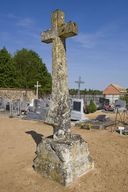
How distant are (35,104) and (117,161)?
1304 cm

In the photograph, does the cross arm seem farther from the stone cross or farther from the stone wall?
the stone wall

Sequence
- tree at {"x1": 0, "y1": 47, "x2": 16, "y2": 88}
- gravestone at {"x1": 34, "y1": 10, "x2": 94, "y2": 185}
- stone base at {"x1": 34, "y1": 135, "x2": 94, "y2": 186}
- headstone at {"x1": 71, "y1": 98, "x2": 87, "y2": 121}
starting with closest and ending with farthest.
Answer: stone base at {"x1": 34, "y1": 135, "x2": 94, "y2": 186}
gravestone at {"x1": 34, "y1": 10, "x2": 94, "y2": 185}
headstone at {"x1": 71, "y1": 98, "x2": 87, "y2": 121}
tree at {"x1": 0, "y1": 47, "x2": 16, "y2": 88}

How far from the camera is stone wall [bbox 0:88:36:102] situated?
32.0m

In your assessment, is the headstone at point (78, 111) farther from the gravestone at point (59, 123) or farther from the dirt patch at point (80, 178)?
the gravestone at point (59, 123)

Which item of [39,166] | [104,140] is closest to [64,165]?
[39,166]

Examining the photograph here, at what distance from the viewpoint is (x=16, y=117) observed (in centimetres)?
1834

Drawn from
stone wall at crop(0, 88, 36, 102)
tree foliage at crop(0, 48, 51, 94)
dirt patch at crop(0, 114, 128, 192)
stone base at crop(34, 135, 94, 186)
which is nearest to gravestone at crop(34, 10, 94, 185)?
stone base at crop(34, 135, 94, 186)

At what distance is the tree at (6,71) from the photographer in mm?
41938

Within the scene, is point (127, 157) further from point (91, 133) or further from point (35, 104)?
point (35, 104)

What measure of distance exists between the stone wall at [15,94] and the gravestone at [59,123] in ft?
84.2

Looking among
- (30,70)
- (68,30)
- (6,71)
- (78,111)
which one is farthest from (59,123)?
(30,70)

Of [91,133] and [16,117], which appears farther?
[16,117]

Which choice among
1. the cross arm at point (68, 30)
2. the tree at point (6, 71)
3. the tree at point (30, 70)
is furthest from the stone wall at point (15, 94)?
the cross arm at point (68, 30)

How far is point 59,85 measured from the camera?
6473mm
